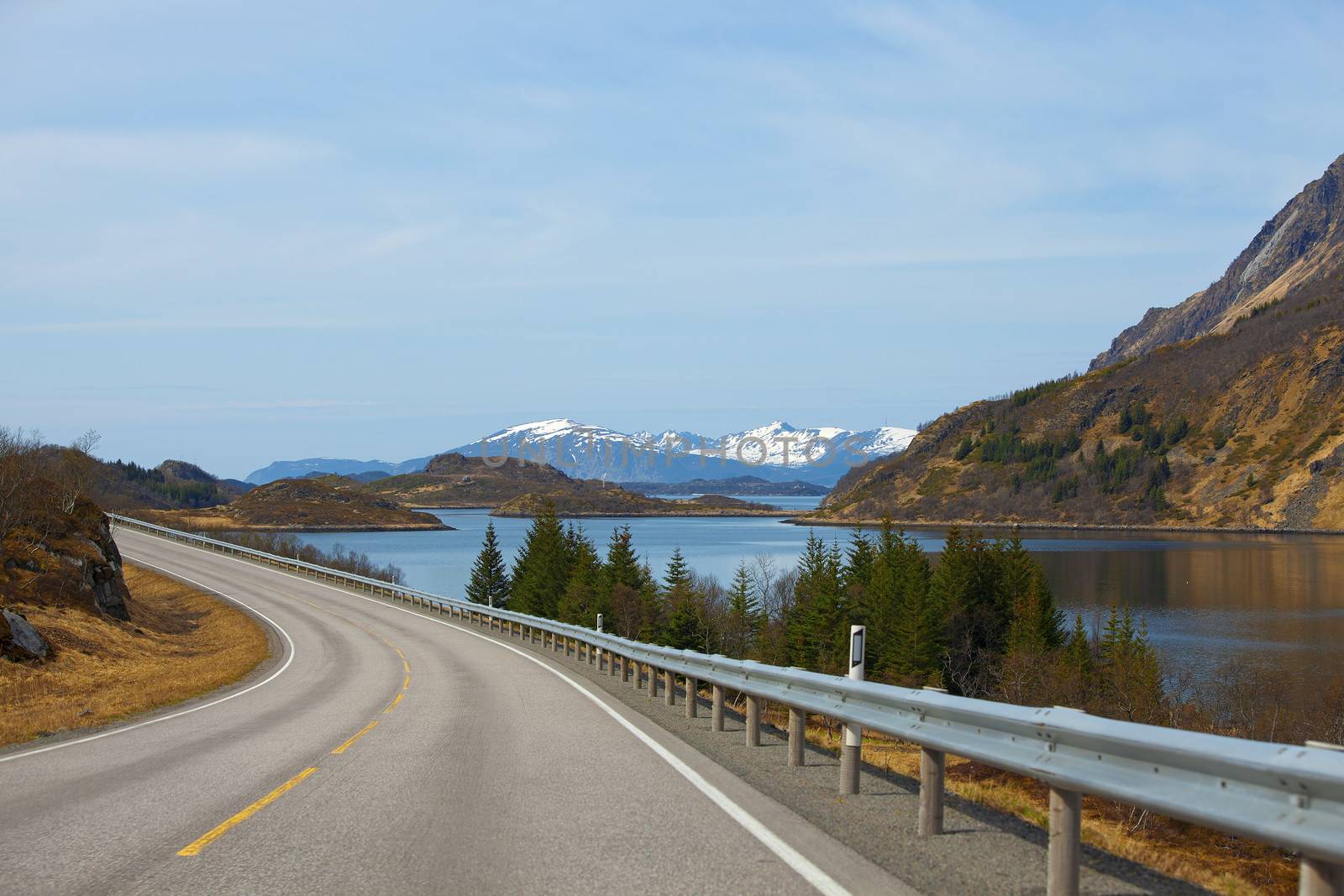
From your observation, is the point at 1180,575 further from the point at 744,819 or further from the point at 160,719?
the point at 744,819

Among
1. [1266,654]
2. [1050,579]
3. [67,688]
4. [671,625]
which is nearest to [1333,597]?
[1050,579]

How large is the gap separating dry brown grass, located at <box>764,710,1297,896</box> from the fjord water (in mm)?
37277

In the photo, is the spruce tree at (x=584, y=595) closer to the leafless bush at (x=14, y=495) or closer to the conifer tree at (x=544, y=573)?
the conifer tree at (x=544, y=573)

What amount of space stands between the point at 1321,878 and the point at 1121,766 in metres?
1.18

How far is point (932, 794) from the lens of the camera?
7.15m

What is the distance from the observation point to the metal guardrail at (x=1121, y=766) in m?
4.16

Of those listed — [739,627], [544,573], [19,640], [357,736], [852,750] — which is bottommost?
[739,627]

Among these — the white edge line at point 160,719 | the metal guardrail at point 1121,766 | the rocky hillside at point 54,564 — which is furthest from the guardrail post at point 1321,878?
the rocky hillside at point 54,564

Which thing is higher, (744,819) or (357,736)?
(744,819)

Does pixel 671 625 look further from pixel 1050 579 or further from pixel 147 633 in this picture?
pixel 1050 579

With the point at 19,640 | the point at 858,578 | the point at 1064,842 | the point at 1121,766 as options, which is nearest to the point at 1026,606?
the point at 858,578

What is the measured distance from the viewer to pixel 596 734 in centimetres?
1271

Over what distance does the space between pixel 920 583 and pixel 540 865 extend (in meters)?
60.1

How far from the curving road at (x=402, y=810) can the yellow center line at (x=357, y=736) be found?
68 millimetres
